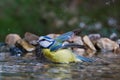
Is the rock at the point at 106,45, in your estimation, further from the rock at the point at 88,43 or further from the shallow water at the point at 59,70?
the shallow water at the point at 59,70

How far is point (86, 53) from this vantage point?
7.57 metres

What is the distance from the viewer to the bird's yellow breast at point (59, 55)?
20.9 feet

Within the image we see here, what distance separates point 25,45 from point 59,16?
7.16 ft

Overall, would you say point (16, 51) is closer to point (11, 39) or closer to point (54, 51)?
point (11, 39)

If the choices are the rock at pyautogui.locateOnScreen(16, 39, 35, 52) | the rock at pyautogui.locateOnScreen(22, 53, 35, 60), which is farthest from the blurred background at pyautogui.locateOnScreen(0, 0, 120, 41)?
the rock at pyautogui.locateOnScreen(22, 53, 35, 60)

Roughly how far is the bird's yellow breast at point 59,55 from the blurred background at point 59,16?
2.86 meters

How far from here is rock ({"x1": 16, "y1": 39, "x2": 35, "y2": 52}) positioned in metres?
7.75

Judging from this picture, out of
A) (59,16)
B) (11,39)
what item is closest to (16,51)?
(11,39)

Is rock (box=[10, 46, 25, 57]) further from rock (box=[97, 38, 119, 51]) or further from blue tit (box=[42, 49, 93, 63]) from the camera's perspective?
rock (box=[97, 38, 119, 51])

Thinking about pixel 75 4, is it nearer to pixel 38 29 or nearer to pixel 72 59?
pixel 38 29

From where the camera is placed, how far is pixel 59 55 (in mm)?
6387

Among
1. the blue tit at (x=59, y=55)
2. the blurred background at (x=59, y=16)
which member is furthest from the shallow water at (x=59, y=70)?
the blurred background at (x=59, y=16)

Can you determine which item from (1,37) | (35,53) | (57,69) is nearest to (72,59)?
(57,69)

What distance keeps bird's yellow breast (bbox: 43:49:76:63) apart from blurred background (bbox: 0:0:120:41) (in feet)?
9.39
